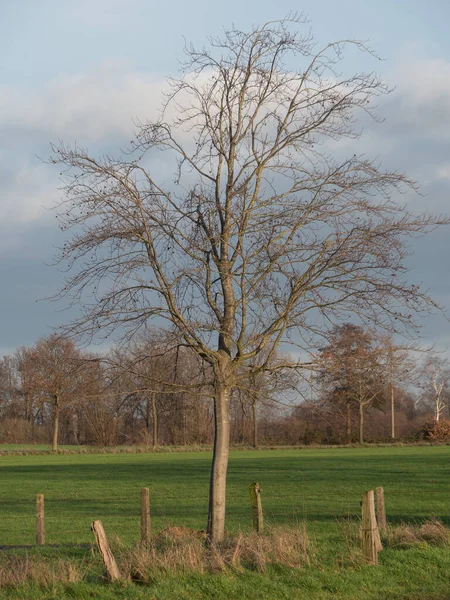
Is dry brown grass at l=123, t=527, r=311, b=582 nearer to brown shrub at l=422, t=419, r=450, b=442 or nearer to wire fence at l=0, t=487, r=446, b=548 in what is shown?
wire fence at l=0, t=487, r=446, b=548

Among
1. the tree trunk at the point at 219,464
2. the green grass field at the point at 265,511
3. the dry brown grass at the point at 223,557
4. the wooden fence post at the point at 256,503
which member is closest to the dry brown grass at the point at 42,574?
the green grass field at the point at 265,511

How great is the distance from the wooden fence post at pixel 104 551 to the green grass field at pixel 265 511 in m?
0.21

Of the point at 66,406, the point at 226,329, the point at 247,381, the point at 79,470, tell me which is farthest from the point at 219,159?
the point at 79,470

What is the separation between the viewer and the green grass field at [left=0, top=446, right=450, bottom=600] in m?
9.22

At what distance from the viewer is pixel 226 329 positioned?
11.6 metres

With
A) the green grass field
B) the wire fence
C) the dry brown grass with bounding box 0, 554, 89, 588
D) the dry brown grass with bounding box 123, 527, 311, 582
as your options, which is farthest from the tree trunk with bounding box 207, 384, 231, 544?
the wire fence

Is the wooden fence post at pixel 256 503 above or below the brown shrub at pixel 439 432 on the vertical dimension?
above

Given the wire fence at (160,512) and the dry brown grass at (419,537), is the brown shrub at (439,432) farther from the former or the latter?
the dry brown grass at (419,537)

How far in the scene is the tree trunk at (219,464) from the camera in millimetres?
11398

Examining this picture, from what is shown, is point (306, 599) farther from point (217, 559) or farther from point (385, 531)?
point (385, 531)

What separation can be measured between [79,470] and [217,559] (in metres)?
42.2

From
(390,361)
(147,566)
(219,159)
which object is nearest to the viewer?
(147,566)

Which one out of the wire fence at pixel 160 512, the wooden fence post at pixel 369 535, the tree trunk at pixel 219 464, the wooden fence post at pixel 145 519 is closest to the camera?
the wooden fence post at pixel 369 535

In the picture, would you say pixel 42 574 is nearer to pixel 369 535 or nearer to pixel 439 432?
pixel 369 535
